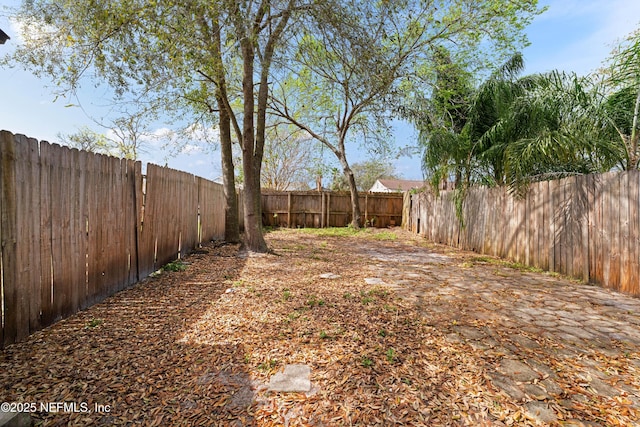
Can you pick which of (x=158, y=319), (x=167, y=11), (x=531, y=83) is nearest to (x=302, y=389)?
(x=158, y=319)

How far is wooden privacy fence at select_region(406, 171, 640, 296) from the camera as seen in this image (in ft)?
11.7

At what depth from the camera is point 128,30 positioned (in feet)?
11.8

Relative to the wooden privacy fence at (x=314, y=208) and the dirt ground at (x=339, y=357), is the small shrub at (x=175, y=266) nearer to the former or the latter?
the dirt ground at (x=339, y=357)

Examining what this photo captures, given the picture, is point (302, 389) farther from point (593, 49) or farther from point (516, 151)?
point (593, 49)

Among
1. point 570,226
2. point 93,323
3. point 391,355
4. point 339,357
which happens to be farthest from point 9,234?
point 570,226

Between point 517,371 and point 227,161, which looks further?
point 227,161

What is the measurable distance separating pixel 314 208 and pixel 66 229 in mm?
10311

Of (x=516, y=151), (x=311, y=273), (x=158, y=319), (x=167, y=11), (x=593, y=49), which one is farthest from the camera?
(x=593, y=49)

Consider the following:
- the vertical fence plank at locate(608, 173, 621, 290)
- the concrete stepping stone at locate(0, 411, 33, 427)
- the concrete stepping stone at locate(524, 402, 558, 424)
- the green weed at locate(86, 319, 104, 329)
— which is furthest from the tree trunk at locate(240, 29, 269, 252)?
the vertical fence plank at locate(608, 173, 621, 290)

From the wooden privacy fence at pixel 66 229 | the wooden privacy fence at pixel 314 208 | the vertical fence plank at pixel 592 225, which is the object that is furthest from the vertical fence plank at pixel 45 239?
the wooden privacy fence at pixel 314 208

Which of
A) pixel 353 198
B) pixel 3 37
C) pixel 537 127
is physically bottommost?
pixel 353 198

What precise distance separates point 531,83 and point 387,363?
271 inches

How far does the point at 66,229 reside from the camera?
256 cm

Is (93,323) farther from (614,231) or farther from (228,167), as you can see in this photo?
(614,231)
